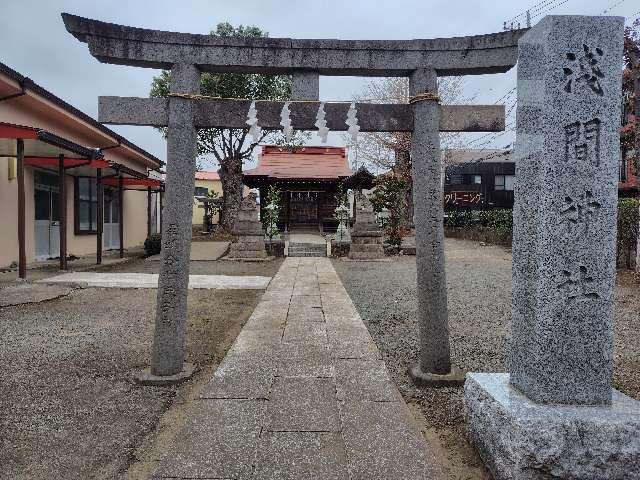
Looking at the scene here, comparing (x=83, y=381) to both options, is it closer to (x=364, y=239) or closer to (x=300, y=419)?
(x=300, y=419)

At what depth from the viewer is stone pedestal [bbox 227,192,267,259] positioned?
51.1 ft

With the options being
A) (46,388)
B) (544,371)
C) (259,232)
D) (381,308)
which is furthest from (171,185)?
(259,232)

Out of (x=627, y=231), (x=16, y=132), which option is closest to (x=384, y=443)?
(x=16, y=132)

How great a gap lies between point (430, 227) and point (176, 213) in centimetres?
225

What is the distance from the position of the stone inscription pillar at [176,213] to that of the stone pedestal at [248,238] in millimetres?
11706

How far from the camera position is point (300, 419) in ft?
10.0

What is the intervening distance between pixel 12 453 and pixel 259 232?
13.2 metres

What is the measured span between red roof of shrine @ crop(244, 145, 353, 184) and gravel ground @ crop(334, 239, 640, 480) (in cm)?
955

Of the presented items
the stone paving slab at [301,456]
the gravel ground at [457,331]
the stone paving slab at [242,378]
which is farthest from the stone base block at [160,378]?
the gravel ground at [457,331]

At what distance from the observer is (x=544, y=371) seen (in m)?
2.41

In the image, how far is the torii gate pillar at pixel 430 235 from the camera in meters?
3.83

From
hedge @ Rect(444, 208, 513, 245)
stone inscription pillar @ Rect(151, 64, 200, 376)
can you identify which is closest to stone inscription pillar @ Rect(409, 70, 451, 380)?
stone inscription pillar @ Rect(151, 64, 200, 376)

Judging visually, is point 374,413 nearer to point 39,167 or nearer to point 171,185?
point 171,185

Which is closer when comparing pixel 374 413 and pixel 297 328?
pixel 374 413
